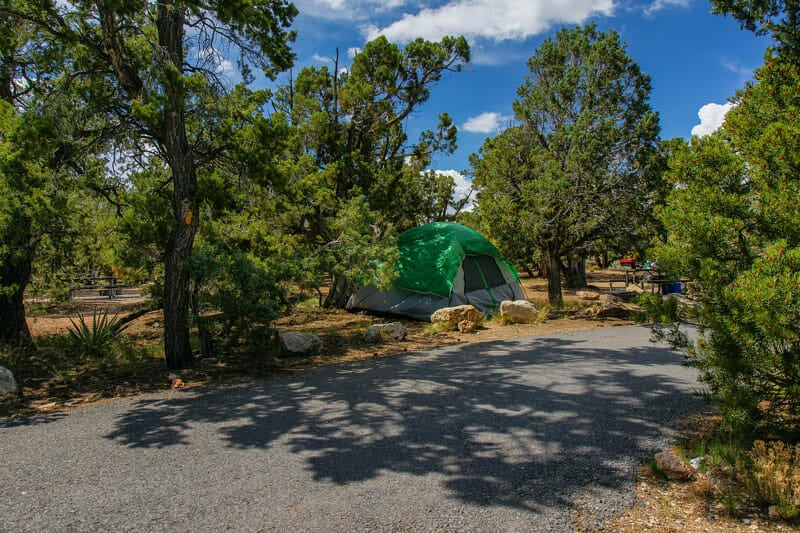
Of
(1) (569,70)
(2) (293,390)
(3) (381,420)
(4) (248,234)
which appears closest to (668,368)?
(3) (381,420)

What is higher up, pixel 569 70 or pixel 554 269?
pixel 569 70

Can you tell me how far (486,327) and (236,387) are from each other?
5.90 m

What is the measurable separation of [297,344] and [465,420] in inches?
164

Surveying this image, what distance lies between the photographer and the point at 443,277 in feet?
39.1

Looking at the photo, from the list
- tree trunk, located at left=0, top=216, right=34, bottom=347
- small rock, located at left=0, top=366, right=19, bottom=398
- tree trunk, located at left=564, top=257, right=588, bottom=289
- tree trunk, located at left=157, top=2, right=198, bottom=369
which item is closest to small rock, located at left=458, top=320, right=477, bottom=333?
tree trunk, located at left=157, top=2, right=198, bottom=369

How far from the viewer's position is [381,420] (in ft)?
14.8

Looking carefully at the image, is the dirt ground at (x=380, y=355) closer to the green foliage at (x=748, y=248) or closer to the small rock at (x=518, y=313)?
the small rock at (x=518, y=313)

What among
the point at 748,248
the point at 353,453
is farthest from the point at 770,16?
the point at 353,453

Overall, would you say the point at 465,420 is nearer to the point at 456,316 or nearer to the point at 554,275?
the point at 456,316

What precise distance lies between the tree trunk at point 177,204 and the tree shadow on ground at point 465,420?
1.43 metres

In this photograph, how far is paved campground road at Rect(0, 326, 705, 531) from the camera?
2869mm

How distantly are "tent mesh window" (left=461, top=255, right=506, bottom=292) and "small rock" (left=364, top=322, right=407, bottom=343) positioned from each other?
346cm

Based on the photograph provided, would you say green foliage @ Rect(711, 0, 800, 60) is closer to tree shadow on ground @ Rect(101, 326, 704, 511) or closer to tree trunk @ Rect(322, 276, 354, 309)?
tree shadow on ground @ Rect(101, 326, 704, 511)

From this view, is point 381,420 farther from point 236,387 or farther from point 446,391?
point 236,387
